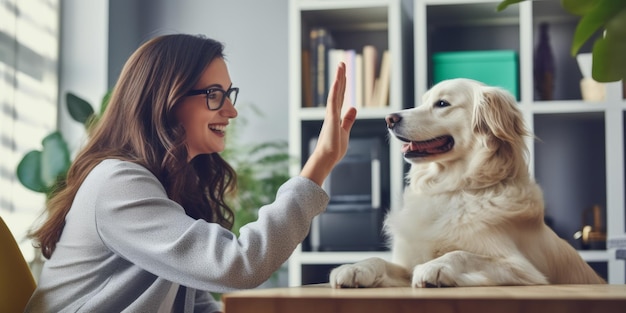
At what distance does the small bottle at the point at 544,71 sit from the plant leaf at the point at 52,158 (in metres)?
1.93

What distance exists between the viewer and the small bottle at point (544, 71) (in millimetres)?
3199

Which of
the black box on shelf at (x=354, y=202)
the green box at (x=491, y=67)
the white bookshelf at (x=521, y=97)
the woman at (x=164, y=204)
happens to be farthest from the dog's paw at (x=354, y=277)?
the green box at (x=491, y=67)

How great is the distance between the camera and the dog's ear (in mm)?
1459

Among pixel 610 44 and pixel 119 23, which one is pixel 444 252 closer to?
pixel 610 44

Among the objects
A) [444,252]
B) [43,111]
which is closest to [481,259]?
[444,252]

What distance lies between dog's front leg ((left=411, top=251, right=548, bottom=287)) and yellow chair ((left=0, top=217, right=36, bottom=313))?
2.14 feet

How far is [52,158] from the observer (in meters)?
2.97

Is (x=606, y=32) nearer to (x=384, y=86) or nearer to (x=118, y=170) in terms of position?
(x=118, y=170)

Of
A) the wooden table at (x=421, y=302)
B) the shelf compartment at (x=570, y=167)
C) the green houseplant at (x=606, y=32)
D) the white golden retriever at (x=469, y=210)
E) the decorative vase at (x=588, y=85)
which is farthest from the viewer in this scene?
the shelf compartment at (x=570, y=167)

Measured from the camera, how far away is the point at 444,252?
1.29 m

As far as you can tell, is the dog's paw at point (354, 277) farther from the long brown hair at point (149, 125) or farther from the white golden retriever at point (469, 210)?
the long brown hair at point (149, 125)

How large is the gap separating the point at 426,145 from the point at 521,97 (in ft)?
5.52

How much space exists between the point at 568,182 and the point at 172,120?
7.85ft

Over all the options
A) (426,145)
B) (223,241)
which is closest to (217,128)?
(426,145)
